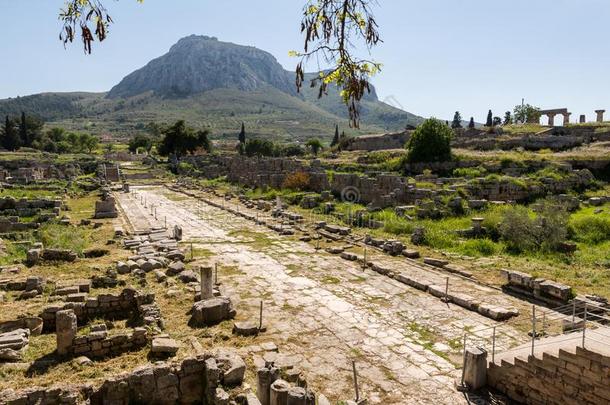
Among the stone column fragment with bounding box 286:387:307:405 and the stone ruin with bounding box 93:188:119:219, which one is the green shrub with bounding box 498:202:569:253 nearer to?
the stone column fragment with bounding box 286:387:307:405

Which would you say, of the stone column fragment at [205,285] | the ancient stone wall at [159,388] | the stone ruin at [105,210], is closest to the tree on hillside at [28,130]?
the stone ruin at [105,210]

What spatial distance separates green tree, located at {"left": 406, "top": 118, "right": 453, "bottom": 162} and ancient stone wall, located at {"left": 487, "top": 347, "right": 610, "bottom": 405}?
2817 centimetres

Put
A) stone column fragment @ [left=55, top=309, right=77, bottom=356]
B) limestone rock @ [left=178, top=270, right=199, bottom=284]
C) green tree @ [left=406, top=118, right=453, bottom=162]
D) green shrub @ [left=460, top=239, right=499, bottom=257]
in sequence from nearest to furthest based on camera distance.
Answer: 1. stone column fragment @ [left=55, top=309, right=77, bottom=356]
2. limestone rock @ [left=178, top=270, right=199, bottom=284]
3. green shrub @ [left=460, top=239, right=499, bottom=257]
4. green tree @ [left=406, top=118, right=453, bottom=162]

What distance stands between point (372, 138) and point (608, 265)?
4562cm

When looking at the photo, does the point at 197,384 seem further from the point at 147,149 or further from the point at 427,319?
the point at 147,149

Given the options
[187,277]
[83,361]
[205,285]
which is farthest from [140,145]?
[83,361]

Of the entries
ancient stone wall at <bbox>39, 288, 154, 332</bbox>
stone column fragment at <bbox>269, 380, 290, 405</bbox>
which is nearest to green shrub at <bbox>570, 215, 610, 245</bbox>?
stone column fragment at <bbox>269, 380, 290, 405</bbox>

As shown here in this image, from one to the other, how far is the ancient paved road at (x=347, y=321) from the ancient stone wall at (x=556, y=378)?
0.81 m

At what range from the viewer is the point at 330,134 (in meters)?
148

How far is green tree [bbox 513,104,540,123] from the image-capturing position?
211 feet

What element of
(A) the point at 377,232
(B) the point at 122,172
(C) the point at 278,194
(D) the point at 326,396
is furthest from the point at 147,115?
(D) the point at 326,396

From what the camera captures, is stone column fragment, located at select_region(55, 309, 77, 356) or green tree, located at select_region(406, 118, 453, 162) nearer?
stone column fragment, located at select_region(55, 309, 77, 356)

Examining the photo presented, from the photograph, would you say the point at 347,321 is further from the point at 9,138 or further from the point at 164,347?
the point at 9,138

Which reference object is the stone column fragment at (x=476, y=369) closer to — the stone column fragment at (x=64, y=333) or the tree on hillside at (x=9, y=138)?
the stone column fragment at (x=64, y=333)
